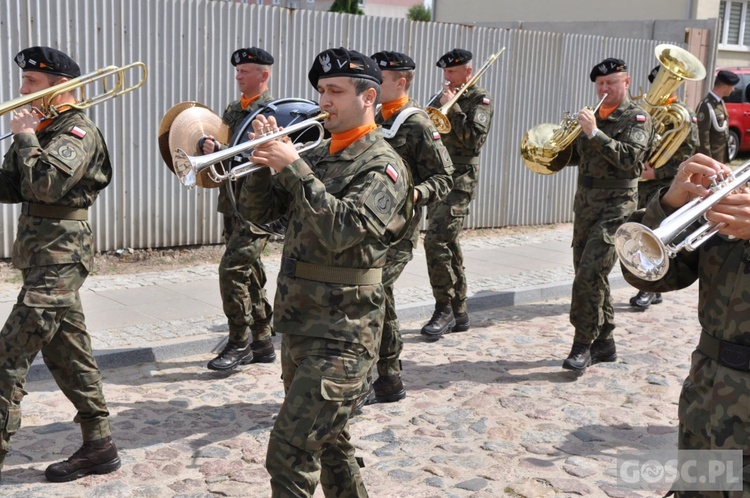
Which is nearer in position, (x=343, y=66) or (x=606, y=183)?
(x=343, y=66)

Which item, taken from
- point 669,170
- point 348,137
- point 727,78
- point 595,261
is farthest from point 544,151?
point 727,78

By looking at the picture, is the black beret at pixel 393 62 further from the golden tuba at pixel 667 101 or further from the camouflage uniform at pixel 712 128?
the camouflage uniform at pixel 712 128

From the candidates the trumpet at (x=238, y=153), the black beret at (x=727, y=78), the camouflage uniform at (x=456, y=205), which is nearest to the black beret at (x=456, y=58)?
the camouflage uniform at (x=456, y=205)

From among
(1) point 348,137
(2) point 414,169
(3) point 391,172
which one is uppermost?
(1) point 348,137

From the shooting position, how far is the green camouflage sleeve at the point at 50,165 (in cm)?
413

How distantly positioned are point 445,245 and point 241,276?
1.95 meters

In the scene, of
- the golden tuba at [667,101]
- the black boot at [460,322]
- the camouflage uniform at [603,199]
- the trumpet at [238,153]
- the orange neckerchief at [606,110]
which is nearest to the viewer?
the trumpet at [238,153]

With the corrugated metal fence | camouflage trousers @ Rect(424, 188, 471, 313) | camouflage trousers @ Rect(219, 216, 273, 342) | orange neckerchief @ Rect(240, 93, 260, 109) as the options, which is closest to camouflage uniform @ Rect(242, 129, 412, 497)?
camouflage trousers @ Rect(219, 216, 273, 342)

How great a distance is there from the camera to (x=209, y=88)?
32.8 ft

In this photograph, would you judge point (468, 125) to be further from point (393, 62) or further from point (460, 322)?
point (393, 62)

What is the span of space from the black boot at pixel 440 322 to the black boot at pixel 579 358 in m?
1.26

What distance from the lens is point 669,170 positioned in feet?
28.5

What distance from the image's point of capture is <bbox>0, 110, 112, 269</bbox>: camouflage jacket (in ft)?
13.6

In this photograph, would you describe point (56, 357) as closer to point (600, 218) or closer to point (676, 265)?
point (676, 265)
